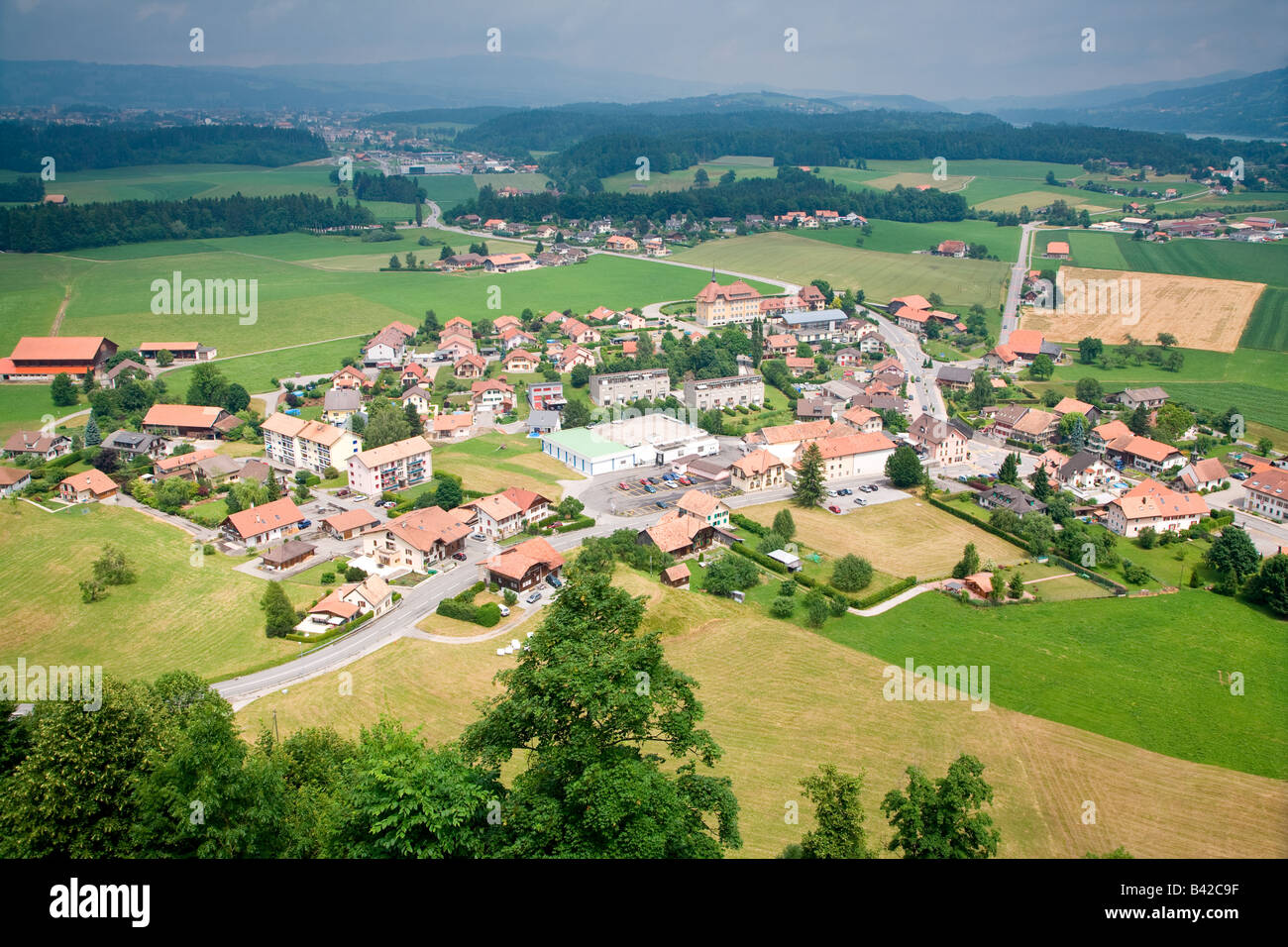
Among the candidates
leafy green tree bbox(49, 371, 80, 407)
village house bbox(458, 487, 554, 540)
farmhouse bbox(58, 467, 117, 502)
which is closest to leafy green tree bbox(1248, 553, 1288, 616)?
village house bbox(458, 487, 554, 540)

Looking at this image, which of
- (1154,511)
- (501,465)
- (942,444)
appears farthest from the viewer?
(942,444)

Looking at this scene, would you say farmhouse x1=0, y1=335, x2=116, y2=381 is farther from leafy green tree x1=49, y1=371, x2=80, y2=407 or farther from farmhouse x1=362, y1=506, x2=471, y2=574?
farmhouse x1=362, y1=506, x2=471, y2=574

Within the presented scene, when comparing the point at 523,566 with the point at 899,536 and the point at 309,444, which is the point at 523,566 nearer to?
the point at 899,536

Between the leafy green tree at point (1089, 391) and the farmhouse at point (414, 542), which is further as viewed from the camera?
the leafy green tree at point (1089, 391)

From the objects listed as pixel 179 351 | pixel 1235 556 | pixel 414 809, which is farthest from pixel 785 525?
pixel 179 351

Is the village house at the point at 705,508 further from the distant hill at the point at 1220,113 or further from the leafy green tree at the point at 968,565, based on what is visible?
the distant hill at the point at 1220,113

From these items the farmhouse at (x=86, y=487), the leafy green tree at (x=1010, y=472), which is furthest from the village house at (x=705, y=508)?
the farmhouse at (x=86, y=487)
